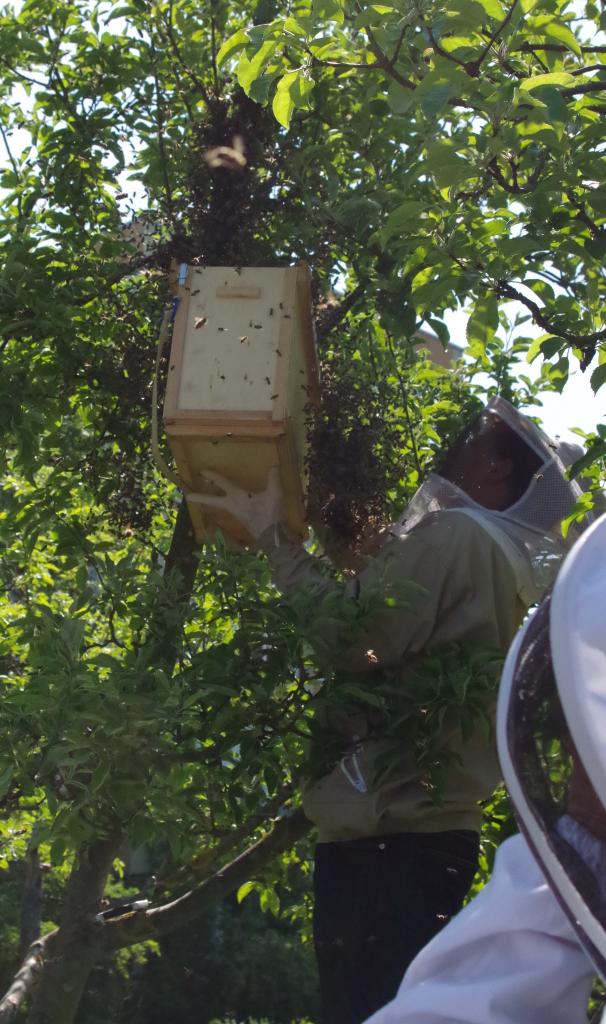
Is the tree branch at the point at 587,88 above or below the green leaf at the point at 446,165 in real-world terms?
above

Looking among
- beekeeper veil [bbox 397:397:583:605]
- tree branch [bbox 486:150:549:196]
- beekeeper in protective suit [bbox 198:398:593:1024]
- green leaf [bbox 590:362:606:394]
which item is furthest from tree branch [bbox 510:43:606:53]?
beekeeper in protective suit [bbox 198:398:593:1024]

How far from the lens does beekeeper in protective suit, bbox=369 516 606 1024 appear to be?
1.01 meters

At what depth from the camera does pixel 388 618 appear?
272cm

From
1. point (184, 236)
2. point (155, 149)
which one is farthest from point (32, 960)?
point (155, 149)

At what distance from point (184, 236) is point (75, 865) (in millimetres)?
1874

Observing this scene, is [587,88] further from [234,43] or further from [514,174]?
[234,43]

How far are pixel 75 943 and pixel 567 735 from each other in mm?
2636

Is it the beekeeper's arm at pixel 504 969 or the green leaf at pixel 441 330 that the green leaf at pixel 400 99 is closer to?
the green leaf at pixel 441 330

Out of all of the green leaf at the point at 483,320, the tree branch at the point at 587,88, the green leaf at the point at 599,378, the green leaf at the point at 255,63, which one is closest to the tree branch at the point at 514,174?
the tree branch at the point at 587,88

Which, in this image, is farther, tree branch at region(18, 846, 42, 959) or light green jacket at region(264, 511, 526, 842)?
tree branch at region(18, 846, 42, 959)

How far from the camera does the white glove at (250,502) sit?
309 cm

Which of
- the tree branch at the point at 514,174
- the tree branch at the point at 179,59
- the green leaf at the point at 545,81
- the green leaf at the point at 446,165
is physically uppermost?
the tree branch at the point at 179,59

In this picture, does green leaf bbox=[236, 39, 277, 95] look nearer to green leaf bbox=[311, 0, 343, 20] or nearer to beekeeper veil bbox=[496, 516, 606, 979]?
green leaf bbox=[311, 0, 343, 20]

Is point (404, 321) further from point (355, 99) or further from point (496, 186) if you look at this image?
point (355, 99)
